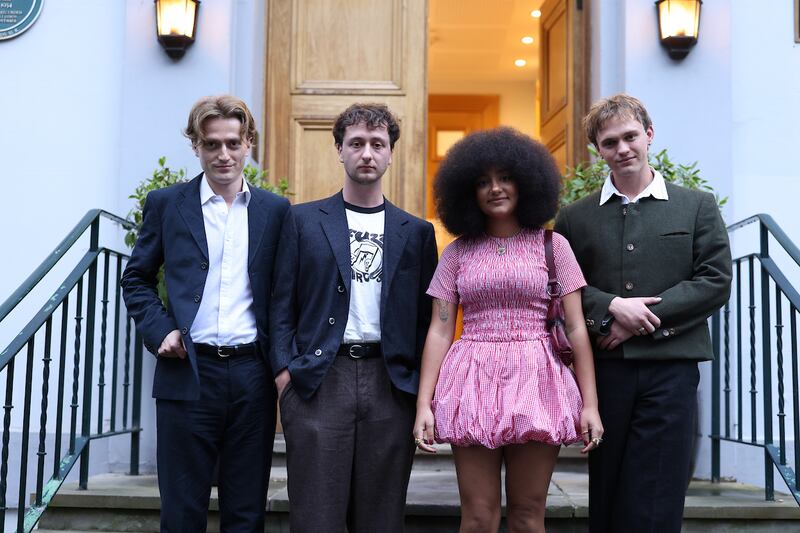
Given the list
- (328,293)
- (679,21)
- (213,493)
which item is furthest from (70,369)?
(679,21)

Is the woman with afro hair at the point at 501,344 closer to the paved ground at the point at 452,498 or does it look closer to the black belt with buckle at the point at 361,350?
the black belt with buckle at the point at 361,350

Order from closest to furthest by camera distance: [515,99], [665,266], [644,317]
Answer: [644,317], [665,266], [515,99]

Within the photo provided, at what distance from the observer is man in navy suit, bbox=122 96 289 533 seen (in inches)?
111

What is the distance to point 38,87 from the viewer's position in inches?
194

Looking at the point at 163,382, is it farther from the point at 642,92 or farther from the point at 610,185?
the point at 642,92

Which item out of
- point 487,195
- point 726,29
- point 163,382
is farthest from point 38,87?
point 726,29

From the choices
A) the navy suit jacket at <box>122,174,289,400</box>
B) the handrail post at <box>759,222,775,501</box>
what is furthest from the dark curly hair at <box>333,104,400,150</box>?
the handrail post at <box>759,222,775,501</box>

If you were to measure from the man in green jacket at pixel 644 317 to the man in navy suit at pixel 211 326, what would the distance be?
43.7 inches

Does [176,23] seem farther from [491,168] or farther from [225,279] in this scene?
[491,168]

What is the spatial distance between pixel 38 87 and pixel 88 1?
57cm

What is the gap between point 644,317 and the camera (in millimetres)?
2754

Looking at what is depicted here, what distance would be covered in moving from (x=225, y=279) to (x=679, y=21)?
9.99 feet

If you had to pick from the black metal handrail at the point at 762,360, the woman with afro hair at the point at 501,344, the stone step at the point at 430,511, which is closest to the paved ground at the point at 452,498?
the stone step at the point at 430,511

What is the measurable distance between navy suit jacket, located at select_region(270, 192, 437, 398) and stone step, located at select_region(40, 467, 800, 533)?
94 cm
